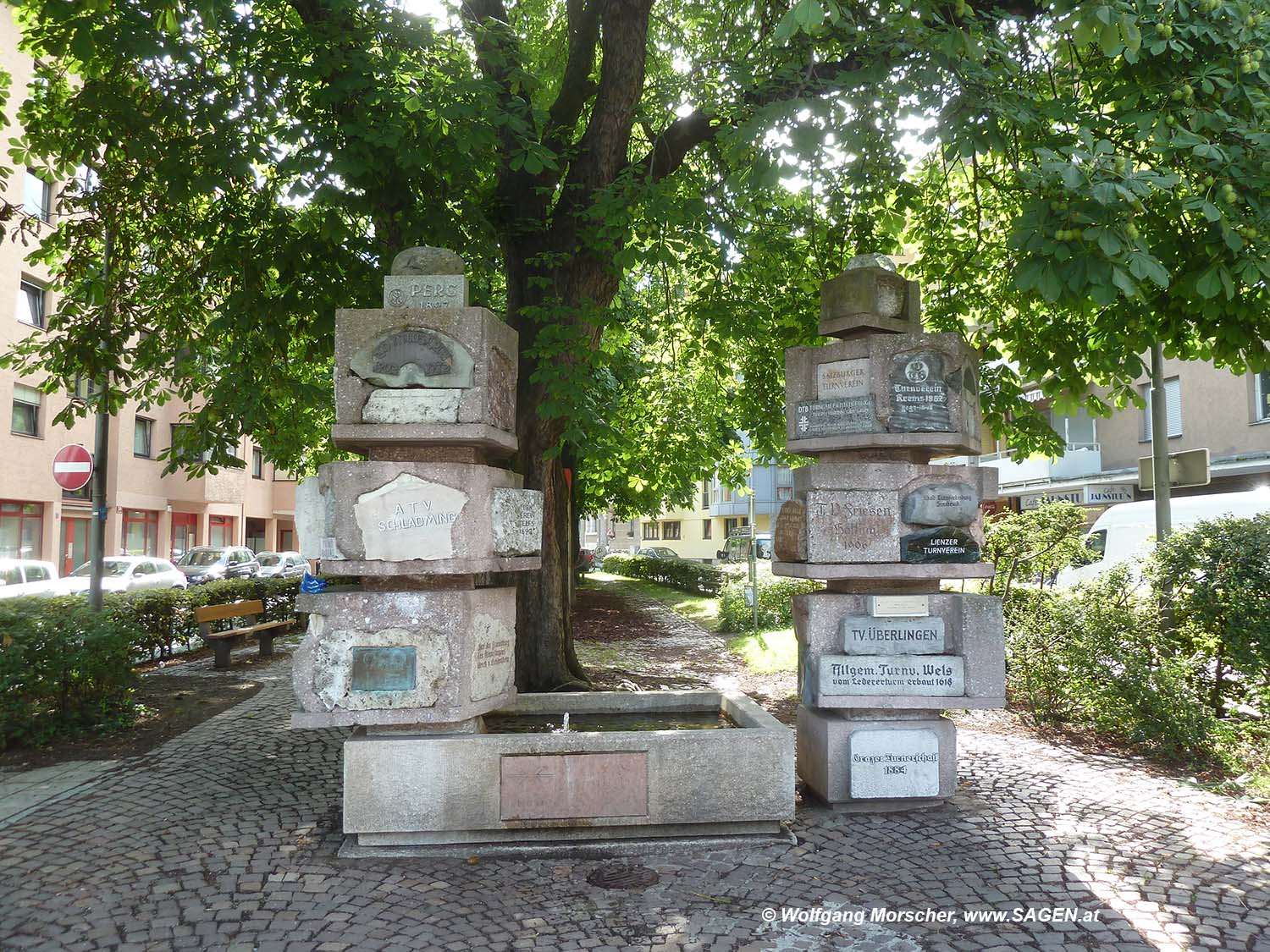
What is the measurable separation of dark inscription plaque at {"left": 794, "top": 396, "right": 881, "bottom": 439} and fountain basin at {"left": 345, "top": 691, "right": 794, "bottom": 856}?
1.92m

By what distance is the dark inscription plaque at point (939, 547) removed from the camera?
550 centimetres

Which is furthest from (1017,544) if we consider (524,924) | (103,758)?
(103,758)

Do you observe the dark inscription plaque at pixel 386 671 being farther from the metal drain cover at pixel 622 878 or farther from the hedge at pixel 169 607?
the hedge at pixel 169 607

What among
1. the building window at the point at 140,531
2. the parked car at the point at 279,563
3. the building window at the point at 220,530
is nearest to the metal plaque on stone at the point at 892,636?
the parked car at the point at 279,563

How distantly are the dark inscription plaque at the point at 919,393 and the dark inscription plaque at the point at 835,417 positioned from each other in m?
0.15

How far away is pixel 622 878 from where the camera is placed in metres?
4.48

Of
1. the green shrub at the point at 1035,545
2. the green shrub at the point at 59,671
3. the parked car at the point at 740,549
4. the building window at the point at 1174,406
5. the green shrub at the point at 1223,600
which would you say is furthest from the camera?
the parked car at the point at 740,549

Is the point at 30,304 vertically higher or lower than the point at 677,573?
higher

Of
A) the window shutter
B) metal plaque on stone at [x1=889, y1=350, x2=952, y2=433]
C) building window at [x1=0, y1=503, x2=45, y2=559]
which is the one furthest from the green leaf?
building window at [x1=0, y1=503, x2=45, y2=559]

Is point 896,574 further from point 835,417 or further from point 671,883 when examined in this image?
point 671,883

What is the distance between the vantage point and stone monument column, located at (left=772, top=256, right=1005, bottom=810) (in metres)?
5.48

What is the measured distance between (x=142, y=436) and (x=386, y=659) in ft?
94.8

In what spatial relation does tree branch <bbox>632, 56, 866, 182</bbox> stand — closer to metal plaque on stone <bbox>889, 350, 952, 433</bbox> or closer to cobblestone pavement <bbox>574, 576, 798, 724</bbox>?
metal plaque on stone <bbox>889, 350, 952, 433</bbox>

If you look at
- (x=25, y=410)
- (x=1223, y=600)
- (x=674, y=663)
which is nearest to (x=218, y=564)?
(x=25, y=410)
